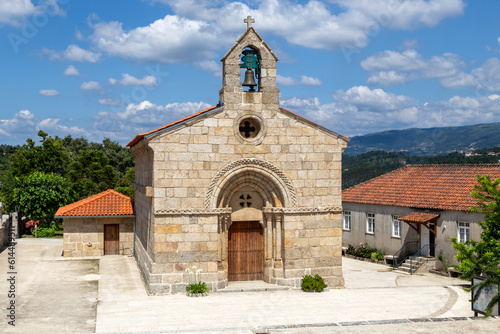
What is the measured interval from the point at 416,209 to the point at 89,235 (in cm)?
1756

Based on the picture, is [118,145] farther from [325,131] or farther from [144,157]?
[325,131]

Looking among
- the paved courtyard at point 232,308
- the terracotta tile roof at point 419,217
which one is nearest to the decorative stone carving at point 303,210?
the paved courtyard at point 232,308

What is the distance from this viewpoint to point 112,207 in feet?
93.3

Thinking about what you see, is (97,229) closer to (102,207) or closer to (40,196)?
(102,207)

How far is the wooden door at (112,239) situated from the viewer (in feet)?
92.7

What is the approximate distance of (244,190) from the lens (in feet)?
66.5

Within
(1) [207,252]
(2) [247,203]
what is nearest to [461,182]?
(2) [247,203]

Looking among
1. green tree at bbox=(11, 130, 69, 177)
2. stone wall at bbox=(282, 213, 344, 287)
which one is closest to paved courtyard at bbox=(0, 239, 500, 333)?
stone wall at bbox=(282, 213, 344, 287)

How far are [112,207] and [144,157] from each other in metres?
7.22

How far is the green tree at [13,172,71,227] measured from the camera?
38.8m

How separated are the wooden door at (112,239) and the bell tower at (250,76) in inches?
478

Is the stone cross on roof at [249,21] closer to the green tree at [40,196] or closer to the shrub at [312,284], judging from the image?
the shrub at [312,284]

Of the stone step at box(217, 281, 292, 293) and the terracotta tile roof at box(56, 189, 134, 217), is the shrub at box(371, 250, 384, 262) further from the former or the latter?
the terracotta tile roof at box(56, 189, 134, 217)

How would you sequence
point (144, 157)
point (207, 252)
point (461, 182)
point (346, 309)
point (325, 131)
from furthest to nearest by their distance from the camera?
point (461, 182) < point (144, 157) < point (325, 131) < point (207, 252) < point (346, 309)
